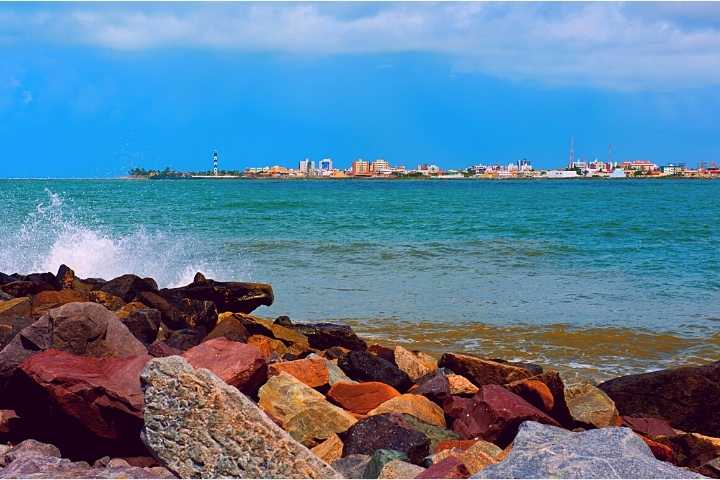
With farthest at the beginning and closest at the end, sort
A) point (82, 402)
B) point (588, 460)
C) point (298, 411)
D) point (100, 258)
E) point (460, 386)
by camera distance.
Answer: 1. point (100, 258)
2. point (460, 386)
3. point (298, 411)
4. point (82, 402)
5. point (588, 460)

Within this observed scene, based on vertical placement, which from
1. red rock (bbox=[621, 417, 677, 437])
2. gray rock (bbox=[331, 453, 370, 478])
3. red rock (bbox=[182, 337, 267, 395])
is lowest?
red rock (bbox=[621, 417, 677, 437])

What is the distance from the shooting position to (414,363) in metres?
7.99

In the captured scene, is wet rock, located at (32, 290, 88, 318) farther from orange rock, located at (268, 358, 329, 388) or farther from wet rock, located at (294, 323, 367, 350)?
orange rock, located at (268, 358, 329, 388)

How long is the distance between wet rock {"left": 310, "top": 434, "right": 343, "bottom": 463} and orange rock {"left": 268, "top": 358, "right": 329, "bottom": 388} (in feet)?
4.76

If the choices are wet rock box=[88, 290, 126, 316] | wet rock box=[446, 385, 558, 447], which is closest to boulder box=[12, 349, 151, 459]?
wet rock box=[446, 385, 558, 447]

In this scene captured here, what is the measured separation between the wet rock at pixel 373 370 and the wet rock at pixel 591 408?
1481mm

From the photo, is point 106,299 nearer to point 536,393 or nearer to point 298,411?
point 298,411

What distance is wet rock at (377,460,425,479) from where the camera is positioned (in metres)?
4.35

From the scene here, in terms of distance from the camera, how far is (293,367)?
6.96 metres

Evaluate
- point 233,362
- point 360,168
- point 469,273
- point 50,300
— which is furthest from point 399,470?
point 360,168

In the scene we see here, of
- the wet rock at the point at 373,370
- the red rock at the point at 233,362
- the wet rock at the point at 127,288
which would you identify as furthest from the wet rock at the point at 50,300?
the red rock at the point at 233,362

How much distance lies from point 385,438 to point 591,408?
2.09 m

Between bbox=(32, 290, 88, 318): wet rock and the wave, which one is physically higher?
bbox=(32, 290, 88, 318): wet rock

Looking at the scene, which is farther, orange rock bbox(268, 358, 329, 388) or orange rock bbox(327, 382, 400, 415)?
orange rock bbox(268, 358, 329, 388)
